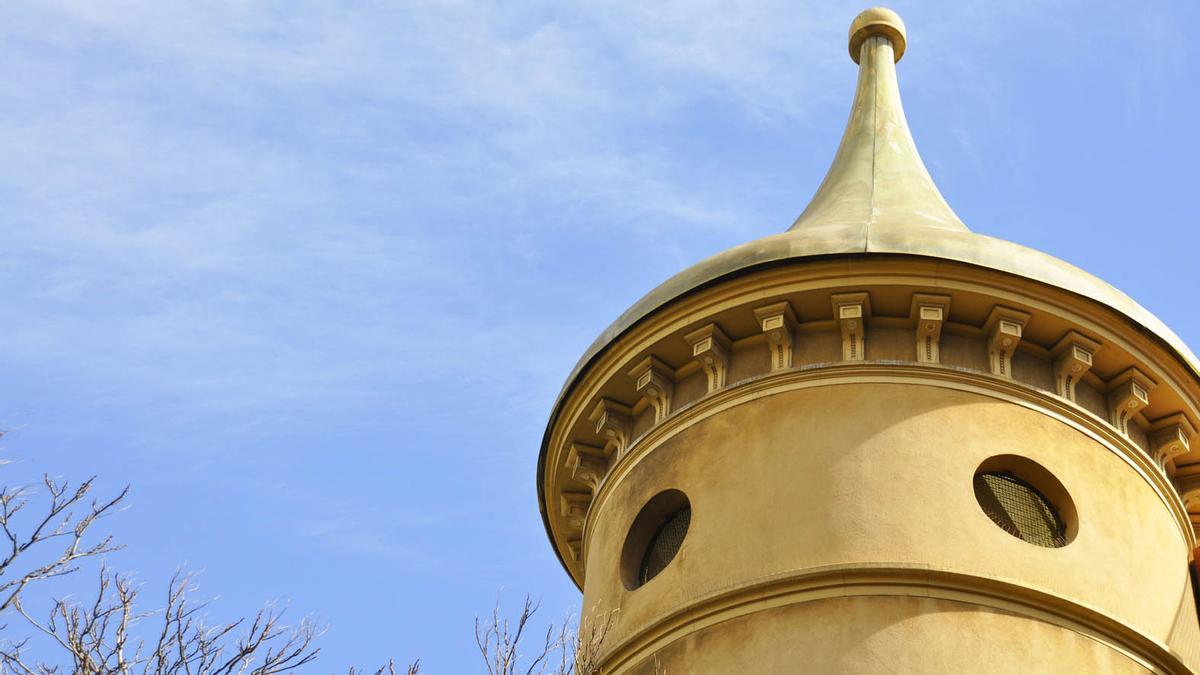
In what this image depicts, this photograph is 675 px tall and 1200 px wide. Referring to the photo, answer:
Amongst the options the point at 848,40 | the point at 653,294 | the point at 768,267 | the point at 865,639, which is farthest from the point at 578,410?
the point at 848,40

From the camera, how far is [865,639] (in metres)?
14.3

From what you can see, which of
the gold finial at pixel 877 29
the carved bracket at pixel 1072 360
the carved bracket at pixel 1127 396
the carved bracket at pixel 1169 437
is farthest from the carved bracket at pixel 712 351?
the gold finial at pixel 877 29

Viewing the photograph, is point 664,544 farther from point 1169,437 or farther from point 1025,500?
point 1169,437

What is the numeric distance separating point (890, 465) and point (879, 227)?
231cm

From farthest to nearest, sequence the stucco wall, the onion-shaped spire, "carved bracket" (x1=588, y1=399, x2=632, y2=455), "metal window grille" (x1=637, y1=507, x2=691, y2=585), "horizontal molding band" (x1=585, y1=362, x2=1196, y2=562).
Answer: the onion-shaped spire → "carved bracket" (x1=588, y1=399, x2=632, y2=455) → "metal window grille" (x1=637, y1=507, x2=691, y2=585) → "horizontal molding band" (x1=585, y1=362, x2=1196, y2=562) → the stucco wall

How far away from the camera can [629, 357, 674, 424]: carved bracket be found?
56.0 ft

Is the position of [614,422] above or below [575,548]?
below

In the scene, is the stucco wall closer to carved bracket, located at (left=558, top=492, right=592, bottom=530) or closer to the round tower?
the round tower

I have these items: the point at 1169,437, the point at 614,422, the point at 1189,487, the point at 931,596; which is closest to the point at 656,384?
the point at 614,422

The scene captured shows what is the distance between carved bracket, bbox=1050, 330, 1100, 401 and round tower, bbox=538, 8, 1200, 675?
25mm

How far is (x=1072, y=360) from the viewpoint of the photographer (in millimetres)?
16078

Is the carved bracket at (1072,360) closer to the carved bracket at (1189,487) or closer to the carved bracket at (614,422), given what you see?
the carved bracket at (1189,487)

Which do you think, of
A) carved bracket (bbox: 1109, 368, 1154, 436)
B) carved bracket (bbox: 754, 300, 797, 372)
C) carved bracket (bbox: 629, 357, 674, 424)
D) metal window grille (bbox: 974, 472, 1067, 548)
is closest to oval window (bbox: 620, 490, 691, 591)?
carved bracket (bbox: 629, 357, 674, 424)

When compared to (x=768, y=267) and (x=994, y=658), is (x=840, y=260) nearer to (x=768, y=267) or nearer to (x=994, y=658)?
(x=768, y=267)
